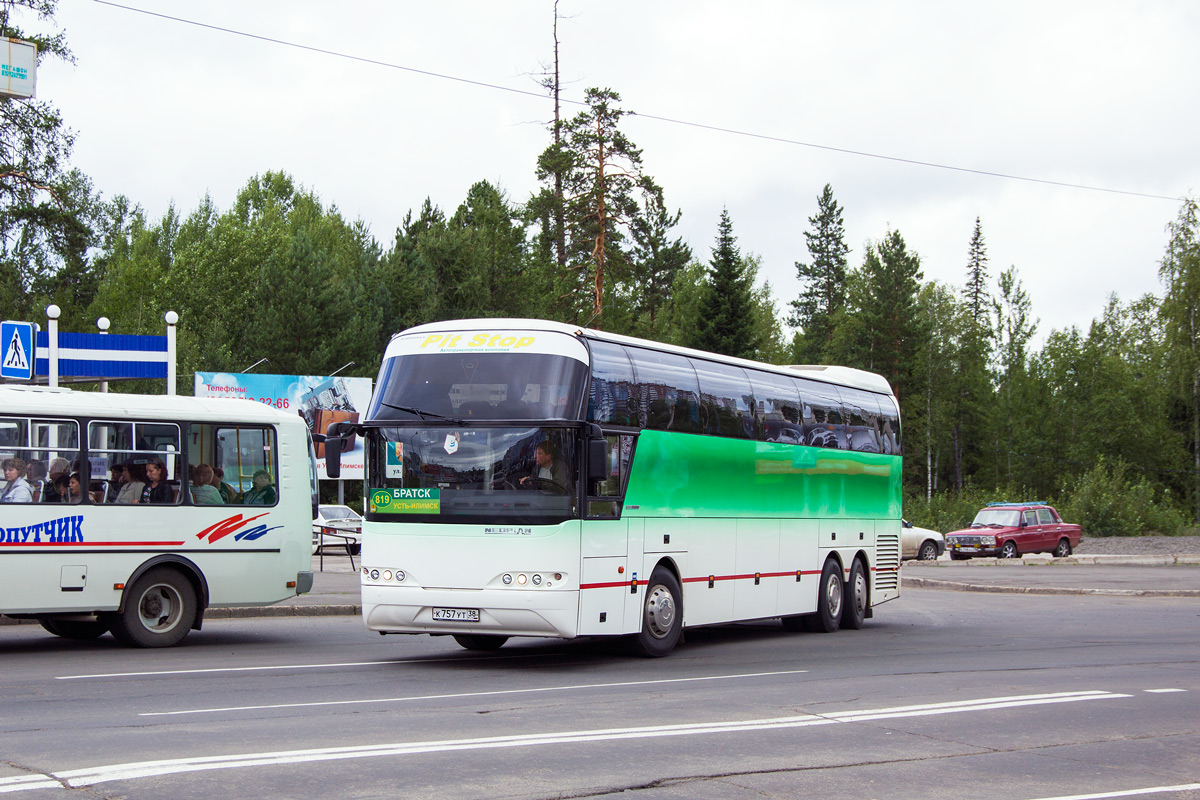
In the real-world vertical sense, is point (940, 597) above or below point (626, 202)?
below

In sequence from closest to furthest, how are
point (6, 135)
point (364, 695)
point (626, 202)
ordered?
point (364, 695) < point (6, 135) < point (626, 202)

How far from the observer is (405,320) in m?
60.8

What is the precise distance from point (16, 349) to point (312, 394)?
77.1 ft

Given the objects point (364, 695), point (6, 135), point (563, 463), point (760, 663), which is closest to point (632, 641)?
point (760, 663)

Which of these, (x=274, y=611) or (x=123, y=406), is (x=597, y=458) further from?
(x=274, y=611)

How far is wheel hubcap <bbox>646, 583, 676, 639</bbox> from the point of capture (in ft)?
47.3

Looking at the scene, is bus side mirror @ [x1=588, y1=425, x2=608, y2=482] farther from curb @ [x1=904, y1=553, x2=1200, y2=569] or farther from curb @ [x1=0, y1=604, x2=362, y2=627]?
curb @ [x1=904, y1=553, x2=1200, y2=569]

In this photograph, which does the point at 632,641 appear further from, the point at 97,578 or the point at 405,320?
the point at 405,320

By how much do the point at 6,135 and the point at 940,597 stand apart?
29197 millimetres

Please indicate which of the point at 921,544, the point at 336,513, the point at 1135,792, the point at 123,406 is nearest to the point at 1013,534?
the point at 921,544

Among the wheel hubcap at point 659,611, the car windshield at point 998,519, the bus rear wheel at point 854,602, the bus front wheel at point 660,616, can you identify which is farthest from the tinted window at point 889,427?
the car windshield at point 998,519

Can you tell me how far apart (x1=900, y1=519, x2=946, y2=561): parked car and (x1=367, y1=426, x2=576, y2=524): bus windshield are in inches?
1200

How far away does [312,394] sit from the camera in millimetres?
49125

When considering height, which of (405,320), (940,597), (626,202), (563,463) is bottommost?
(940,597)
